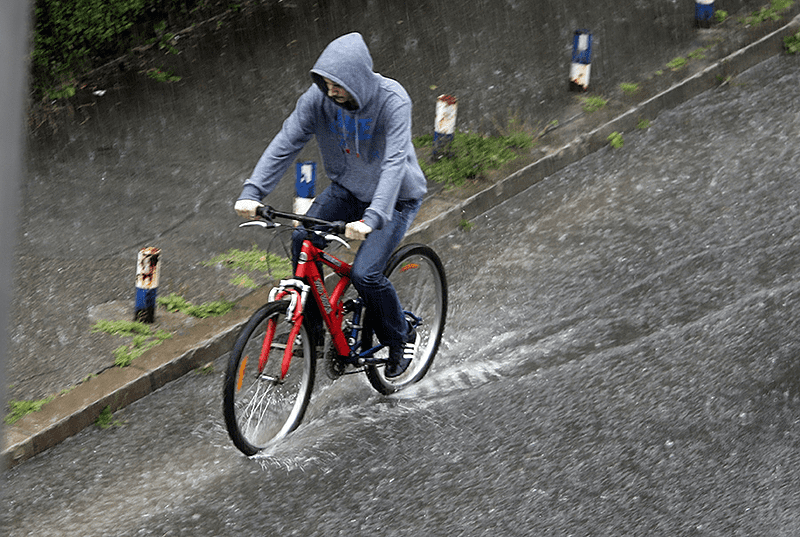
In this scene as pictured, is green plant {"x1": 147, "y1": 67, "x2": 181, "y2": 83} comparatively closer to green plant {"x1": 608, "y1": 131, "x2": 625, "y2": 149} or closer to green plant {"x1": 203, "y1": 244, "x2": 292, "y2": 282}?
green plant {"x1": 203, "y1": 244, "x2": 292, "y2": 282}

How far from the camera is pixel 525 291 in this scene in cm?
680

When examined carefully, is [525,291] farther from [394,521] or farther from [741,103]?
[741,103]

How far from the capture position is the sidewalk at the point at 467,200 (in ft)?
17.5

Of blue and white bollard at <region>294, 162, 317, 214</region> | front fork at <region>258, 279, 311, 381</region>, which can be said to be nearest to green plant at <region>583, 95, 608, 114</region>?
blue and white bollard at <region>294, 162, 317, 214</region>

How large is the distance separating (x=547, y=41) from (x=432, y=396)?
5.86 m

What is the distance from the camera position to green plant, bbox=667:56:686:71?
9.55m

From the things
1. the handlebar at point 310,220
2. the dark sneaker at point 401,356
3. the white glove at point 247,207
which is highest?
the white glove at point 247,207

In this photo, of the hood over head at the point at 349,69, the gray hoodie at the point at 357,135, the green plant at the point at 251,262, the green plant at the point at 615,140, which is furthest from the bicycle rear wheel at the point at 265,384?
the green plant at the point at 615,140

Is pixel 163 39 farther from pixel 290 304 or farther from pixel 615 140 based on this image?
pixel 290 304

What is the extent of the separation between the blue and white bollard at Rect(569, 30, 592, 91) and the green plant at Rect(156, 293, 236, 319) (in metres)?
4.40

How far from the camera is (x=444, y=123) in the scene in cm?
811

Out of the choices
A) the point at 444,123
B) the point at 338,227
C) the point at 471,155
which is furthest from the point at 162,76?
the point at 338,227

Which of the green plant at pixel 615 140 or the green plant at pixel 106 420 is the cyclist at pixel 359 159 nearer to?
the green plant at pixel 106 420

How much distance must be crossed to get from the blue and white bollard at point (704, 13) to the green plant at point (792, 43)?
0.80m
